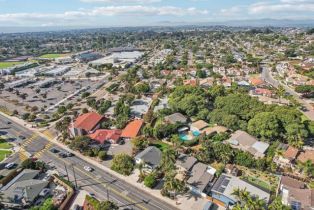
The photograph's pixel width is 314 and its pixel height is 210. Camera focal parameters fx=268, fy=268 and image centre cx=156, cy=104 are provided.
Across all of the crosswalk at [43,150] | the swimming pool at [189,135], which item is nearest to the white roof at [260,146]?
the swimming pool at [189,135]

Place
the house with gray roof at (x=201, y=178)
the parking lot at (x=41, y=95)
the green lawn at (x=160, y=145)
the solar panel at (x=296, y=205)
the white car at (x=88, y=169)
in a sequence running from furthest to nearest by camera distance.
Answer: the parking lot at (x=41, y=95), the green lawn at (x=160, y=145), the white car at (x=88, y=169), the house with gray roof at (x=201, y=178), the solar panel at (x=296, y=205)

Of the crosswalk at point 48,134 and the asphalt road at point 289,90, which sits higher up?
the asphalt road at point 289,90

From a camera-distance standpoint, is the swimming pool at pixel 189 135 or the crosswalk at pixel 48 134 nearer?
the swimming pool at pixel 189 135

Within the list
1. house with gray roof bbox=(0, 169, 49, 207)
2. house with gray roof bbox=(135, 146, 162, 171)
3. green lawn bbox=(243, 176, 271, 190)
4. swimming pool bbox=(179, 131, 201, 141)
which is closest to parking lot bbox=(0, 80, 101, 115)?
house with gray roof bbox=(0, 169, 49, 207)

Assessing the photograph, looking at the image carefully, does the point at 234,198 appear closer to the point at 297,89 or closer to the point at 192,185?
the point at 192,185

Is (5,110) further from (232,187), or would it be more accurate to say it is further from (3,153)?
(232,187)

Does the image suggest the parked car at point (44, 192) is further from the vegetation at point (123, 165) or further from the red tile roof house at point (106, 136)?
the red tile roof house at point (106, 136)

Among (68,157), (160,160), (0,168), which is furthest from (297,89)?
(0,168)

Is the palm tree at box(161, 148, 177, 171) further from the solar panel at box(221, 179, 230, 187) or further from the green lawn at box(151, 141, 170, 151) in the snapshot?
the green lawn at box(151, 141, 170, 151)
